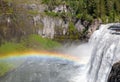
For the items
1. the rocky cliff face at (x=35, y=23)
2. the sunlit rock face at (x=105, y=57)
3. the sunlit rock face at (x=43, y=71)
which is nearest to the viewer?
the sunlit rock face at (x=105, y=57)

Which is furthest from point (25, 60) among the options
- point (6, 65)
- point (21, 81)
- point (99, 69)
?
point (99, 69)

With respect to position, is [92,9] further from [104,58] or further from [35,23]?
[104,58]

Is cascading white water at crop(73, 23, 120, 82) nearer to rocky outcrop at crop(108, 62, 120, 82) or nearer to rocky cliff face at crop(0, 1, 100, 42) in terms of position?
rocky outcrop at crop(108, 62, 120, 82)

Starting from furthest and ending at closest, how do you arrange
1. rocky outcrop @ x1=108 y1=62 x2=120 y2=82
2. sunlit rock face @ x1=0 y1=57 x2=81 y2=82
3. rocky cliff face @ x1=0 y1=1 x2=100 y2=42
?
rocky cliff face @ x1=0 y1=1 x2=100 y2=42, sunlit rock face @ x1=0 y1=57 x2=81 y2=82, rocky outcrop @ x1=108 y1=62 x2=120 y2=82

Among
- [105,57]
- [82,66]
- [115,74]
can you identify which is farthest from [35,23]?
A: [115,74]

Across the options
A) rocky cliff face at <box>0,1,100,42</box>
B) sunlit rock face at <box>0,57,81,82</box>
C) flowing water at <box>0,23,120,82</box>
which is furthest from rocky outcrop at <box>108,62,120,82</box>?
rocky cliff face at <box>0,1,100,42</box>

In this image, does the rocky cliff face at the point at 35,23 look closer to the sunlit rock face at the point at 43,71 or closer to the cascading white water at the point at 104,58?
the sunlit rock face at the point at 43,71

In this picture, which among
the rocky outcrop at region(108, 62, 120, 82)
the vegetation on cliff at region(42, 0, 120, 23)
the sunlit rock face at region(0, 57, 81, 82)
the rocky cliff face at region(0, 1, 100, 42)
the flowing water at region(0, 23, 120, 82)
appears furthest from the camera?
Result: the vegetation on cliff at region(42, 0, 120, 23)

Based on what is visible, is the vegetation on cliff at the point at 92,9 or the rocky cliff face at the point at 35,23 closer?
the rocky cliff face at the point at 35,23

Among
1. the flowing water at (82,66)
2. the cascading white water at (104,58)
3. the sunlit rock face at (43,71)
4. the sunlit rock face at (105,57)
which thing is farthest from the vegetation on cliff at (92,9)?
the sunlit rock face at (105,57)
